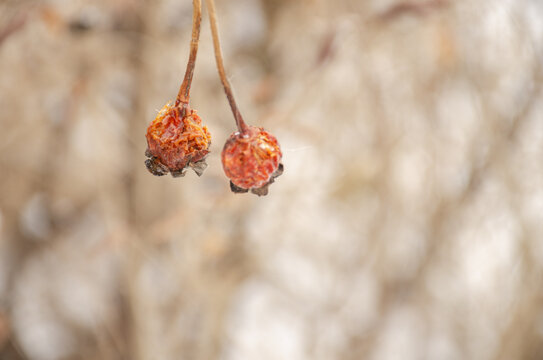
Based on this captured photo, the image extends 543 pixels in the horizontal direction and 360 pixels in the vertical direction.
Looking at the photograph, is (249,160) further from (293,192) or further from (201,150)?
(293,192)

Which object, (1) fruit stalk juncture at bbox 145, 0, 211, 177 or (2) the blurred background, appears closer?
(1) fruit stalk juncture at bbox 145, 0, 211, 177

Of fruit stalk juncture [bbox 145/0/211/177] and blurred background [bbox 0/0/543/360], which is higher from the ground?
blurred background [bbox 0/0/543/360]

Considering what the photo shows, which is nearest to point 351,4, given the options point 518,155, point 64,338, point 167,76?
point 167,76

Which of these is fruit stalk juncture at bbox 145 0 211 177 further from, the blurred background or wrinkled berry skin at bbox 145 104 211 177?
the blurred background

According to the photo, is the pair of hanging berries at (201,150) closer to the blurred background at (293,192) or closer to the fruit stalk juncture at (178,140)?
the fruit stalk juncture at (178,140)

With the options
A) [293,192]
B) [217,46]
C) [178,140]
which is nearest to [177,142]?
[178,140]

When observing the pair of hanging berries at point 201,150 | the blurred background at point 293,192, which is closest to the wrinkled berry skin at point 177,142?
the pair of hanging berries at point 201,150

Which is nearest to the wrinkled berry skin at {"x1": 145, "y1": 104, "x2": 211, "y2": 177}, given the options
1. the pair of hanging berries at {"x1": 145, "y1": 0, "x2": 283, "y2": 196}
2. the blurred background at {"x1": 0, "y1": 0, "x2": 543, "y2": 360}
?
the pair of hanging berries at {"x1": 145, "y1": 0, "x2": 283, "y2": 196}
